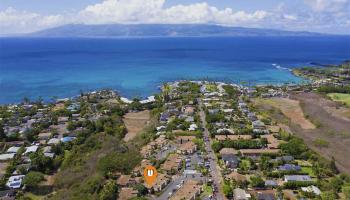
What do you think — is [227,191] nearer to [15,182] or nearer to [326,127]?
[15,182]

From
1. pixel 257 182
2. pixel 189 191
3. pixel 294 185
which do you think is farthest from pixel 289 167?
pixel 189 191

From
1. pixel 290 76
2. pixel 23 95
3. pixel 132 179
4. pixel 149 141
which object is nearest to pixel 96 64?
pixel 23 95

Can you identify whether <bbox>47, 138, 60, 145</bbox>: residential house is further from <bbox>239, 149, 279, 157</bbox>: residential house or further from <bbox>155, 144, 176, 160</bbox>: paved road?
<bbox>239, 149, 279, 157</bbox>: residential house

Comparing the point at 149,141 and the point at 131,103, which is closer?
the point at 149,141

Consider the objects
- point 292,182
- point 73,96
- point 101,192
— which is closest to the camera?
point 101,192

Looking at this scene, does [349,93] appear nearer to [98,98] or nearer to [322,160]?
[322,160]

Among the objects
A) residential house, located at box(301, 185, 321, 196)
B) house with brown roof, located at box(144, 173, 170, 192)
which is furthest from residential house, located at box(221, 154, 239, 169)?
residential house, located at box(301, 185, 321, 196)

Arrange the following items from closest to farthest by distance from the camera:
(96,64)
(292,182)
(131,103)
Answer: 1. (292,182)
2. (131,103)
3. (96,64)
